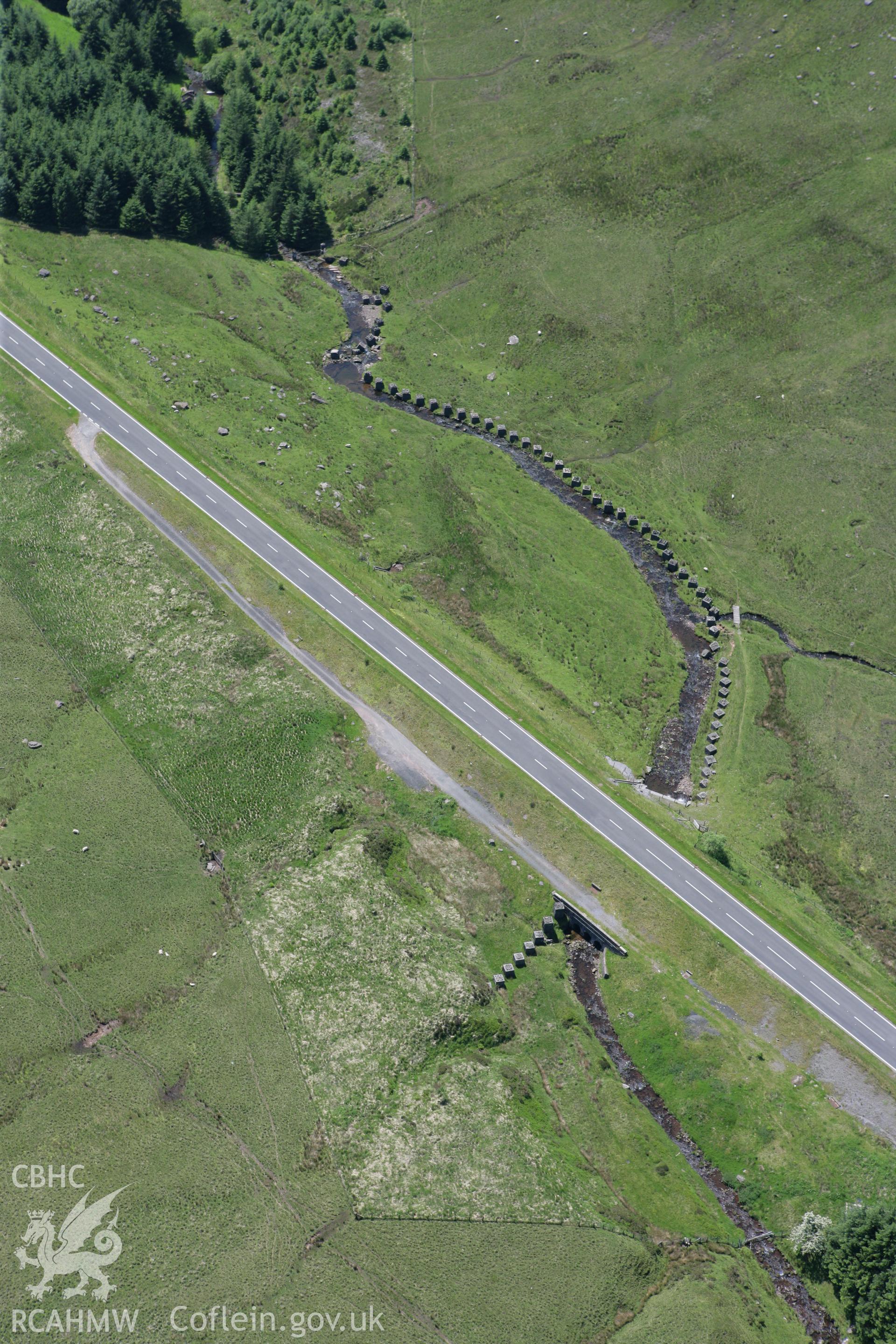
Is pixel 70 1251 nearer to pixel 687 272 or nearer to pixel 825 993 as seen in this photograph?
pixel 825 993

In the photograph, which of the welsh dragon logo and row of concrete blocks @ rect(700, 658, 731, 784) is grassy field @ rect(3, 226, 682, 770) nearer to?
row of concrete blocks @ rect(700, 658, 731, 784)

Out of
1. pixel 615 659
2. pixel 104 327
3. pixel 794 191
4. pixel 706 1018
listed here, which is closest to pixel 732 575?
pixel 615 659

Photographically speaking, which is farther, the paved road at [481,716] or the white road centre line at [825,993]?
the paved road at [481,716]

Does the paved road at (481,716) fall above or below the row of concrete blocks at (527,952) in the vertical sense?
above

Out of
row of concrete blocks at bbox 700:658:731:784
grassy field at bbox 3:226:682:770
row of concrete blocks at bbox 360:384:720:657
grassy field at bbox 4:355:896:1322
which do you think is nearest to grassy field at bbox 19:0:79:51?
grassy field at bbox 3:226:682:770

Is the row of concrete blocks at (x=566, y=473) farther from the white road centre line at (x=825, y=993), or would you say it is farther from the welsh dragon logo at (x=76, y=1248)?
the welsh dragon logo at (x=76, y=1248)

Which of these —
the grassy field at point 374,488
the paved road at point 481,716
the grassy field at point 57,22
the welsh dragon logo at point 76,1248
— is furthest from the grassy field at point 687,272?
the welsh dragon logo at point 76,1248
